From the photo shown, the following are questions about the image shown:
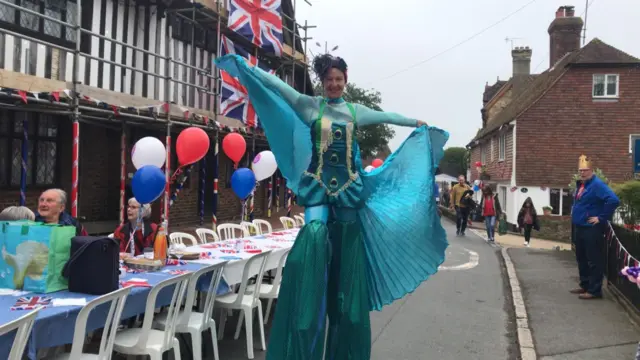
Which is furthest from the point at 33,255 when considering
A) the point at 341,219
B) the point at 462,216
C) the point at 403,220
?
the point at 462,216

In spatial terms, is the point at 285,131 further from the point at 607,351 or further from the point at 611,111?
the point at 611,111

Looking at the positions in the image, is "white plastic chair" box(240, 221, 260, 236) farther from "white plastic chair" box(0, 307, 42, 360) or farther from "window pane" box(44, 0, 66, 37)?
"white plastic chair" box(0, 307, 42, 360)

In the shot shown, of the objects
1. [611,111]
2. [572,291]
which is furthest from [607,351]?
[611,111]

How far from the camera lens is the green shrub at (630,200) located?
7.26m

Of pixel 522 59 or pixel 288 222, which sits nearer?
pixel 288 222

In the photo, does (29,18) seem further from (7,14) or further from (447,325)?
(447,325)

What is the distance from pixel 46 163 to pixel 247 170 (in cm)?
501

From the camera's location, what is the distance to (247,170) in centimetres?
730

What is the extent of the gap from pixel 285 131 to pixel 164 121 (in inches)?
301

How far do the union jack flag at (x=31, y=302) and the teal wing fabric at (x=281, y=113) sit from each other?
1592mm

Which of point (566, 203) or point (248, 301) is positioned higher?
point (566, 203)

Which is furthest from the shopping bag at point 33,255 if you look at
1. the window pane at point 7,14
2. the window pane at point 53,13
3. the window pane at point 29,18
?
the window pane at point 53,13

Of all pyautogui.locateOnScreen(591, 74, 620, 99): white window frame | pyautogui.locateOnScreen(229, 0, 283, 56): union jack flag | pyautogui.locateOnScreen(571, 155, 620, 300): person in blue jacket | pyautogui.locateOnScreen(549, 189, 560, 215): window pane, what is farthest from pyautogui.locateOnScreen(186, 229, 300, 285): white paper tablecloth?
pyautogui.locateOnScreen(591, 74, 620, 99): white window frame

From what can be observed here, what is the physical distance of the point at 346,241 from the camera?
3104 millimetres
